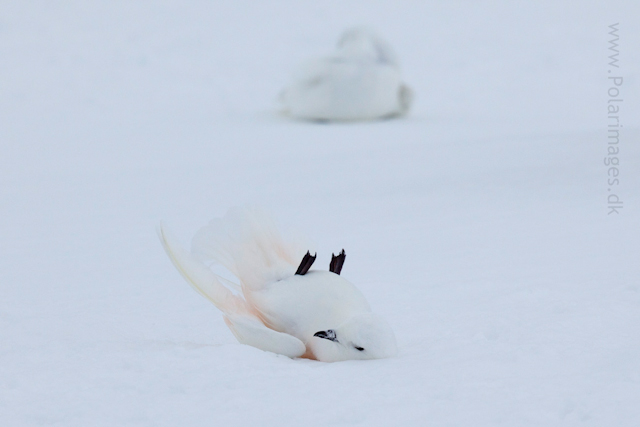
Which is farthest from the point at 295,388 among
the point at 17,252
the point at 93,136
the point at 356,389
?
the point at 93,136

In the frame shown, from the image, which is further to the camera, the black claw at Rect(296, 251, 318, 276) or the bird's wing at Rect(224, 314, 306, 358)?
the black claw at Rect(296, 251, 318, 276)

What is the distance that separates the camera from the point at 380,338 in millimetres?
1767

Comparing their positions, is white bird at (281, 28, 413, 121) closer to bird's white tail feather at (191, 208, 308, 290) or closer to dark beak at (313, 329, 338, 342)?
bird's white tail feather at (191, 208, 308, 290)

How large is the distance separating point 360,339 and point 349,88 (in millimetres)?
4355

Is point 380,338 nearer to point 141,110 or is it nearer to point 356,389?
point 356,389

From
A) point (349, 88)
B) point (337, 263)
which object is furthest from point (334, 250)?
point (349, 88)

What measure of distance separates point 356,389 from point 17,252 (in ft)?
6.21

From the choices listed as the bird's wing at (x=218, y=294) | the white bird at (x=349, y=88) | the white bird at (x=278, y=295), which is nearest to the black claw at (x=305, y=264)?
the white bird at (x=278, y=295)

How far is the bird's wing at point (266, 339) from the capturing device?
181 cm

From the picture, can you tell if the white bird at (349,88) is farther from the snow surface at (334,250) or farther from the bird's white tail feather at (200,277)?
the bird's white tail feather at (200,277)

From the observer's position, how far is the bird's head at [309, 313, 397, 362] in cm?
176

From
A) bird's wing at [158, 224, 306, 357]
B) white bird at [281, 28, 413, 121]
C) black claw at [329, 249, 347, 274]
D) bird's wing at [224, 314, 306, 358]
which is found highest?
white bird at [281, 28, 413, 121]

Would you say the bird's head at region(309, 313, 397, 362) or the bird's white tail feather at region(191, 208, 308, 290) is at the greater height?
the bird's white tail feather at region(191, 208, 308, 290)

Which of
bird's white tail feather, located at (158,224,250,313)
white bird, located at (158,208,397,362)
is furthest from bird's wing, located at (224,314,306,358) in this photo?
bird's white tail feather, located at (158,224,250,313)
